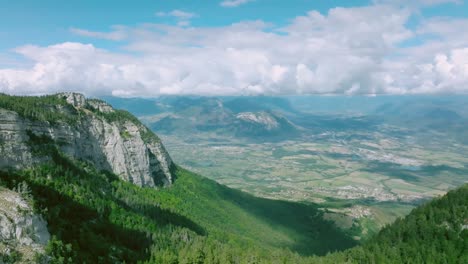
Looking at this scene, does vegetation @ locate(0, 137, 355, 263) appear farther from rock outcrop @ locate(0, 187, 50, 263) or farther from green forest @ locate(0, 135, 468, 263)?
rock outcrop @ locate(0, 187, 50, 263)

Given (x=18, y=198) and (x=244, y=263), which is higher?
(x=18, y=198)

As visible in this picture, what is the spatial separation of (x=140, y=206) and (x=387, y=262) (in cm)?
12145

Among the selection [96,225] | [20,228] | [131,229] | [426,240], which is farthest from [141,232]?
[426,240]

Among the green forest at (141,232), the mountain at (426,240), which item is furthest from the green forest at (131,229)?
the green forest at (141,232)

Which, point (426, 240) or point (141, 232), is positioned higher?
point (141, 232)

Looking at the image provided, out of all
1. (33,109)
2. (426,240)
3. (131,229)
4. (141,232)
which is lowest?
(426,240)

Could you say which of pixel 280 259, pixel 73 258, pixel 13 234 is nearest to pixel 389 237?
pixel 280 259

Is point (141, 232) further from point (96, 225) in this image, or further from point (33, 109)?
point (33, 109)

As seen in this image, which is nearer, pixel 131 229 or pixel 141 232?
pixel 131 229

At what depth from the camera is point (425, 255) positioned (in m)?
146

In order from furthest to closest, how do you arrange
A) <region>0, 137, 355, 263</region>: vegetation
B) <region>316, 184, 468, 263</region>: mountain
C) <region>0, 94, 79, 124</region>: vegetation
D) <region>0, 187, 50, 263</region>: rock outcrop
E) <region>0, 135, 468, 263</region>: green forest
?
<region>0, 94, 79, 124</region>: vegetation < <region>316, 184, 468, 263</region>: mountain < <region>0, 135, 468, 263</region>: green forest < <region>0, 137, 355, 263</region>: vegetation < <region>0, 187, 50, 263</region>: rock outcrop

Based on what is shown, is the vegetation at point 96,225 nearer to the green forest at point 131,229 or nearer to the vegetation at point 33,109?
the green forest at point 131,229

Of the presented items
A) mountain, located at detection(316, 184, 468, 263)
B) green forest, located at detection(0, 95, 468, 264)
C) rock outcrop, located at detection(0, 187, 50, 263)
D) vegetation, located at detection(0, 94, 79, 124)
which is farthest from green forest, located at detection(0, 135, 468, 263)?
vegetation, located at detection(0, 94, 79, 124)

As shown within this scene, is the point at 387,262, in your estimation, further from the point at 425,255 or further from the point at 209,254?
the point at 209,254
